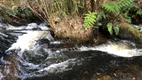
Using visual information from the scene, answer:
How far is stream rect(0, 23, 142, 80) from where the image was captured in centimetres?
557

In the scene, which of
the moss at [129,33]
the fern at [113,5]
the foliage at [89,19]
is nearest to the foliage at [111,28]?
the moss at [129,33]

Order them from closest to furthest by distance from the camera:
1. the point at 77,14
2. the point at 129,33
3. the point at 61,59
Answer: the point at 61,59 → the point at 77,14 → the point at 129,33

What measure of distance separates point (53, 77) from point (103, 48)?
1908mm

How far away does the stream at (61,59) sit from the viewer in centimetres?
557

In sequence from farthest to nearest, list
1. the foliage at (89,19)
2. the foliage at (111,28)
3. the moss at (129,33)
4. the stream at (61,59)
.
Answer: the moss at (129,33) < the foliage at (111,28) < the foliage at (89,19) < the stream at (61,59)

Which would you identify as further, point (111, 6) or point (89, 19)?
point (111, 6)

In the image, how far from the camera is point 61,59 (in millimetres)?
6219

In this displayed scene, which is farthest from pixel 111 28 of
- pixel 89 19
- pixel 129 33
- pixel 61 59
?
pixel 61 59

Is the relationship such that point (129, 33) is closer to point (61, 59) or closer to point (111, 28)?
point (111, 28)

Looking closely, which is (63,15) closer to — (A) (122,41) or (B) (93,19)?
(B) (93,19)

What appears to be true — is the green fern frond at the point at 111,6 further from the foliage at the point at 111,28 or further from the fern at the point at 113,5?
the foliage at the point at 111,28

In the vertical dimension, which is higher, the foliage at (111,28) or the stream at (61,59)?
the foliage at (111,28)

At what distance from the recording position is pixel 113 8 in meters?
6.59

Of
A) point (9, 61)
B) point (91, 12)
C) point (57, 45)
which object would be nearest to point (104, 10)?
point (91, 12)
